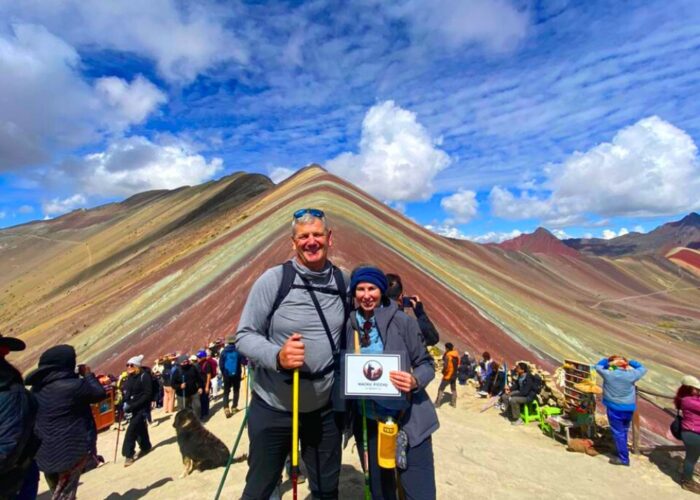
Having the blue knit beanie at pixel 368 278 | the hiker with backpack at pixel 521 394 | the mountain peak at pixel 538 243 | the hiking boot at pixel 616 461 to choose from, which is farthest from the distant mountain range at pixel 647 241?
the blue knit beanie at pixel 368 278

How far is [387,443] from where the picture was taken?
2.68 metres

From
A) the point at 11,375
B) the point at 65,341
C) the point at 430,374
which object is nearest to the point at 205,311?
the point at 65,341

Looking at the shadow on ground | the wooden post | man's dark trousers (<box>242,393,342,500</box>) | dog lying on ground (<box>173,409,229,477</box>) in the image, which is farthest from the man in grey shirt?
the wooden post

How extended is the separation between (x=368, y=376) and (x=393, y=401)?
0.30 meters

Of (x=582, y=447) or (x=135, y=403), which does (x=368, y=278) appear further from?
(x=582, y=447)

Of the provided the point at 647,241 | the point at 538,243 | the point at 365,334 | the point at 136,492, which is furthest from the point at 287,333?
the point at 647,241

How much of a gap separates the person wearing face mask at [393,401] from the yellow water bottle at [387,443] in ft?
0.23

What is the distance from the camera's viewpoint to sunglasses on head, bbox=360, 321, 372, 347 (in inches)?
110

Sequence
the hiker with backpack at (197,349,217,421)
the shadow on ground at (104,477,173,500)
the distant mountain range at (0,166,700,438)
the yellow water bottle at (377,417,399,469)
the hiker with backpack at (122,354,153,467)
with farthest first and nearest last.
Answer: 1. the distant mountain range at (0,166,700,438)
2. the hiker with backpack at (197,349,217,421)
3. the hiker with backpack at (122,354,153,467)
4. the shadow on ground at (104,477,173,500)
5. the yellow water bottle at (377,417,399,469)

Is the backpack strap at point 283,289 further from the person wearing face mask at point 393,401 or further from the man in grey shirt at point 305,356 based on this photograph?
the person wearing face mask at point 393,401

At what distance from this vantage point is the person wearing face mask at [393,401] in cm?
274

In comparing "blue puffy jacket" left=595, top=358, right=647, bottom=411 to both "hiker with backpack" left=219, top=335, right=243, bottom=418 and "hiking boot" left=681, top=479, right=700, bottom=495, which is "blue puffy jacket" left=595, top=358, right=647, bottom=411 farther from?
"hiker with backpack" left=219, top=335, right=243, bottom=418

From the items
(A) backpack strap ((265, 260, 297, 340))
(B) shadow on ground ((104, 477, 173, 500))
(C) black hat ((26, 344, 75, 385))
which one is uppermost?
(A) backpack strap ((265, 260, 297, 340))

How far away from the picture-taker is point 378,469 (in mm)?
2789
